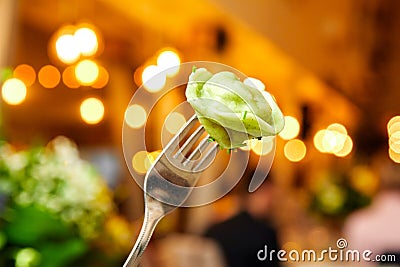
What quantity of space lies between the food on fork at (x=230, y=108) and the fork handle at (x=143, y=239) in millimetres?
64

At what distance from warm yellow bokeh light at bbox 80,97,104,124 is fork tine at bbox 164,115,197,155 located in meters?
5.92

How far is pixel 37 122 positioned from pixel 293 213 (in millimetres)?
2373

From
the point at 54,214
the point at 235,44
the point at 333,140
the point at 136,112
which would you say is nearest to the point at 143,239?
the point at 136,112

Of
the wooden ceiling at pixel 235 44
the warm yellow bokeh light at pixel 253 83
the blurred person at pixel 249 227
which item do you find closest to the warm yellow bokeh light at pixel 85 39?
the wooden ceiling at pixel 235 44

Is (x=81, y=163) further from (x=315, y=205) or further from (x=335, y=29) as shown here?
(x=335, y=29)

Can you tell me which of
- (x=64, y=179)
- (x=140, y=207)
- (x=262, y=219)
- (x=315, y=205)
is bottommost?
(x=64, y=179)

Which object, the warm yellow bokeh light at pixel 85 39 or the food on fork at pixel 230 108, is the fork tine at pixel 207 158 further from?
the warm yellow bokeh light at pixel 85 39

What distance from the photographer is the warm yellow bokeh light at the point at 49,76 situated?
6.14 metres

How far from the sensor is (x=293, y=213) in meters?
5.84

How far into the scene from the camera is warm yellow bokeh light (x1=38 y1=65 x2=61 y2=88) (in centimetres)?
614

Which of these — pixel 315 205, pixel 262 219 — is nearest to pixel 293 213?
pixel 315 205

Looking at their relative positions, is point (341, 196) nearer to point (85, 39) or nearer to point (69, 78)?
point (85, 39)

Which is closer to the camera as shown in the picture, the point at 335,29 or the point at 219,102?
the point at 219,102

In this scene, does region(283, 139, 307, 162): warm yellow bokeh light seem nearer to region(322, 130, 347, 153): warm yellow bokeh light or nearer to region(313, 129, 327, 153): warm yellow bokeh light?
region(313, 129, 327, 153): warm yellow bokeh light
